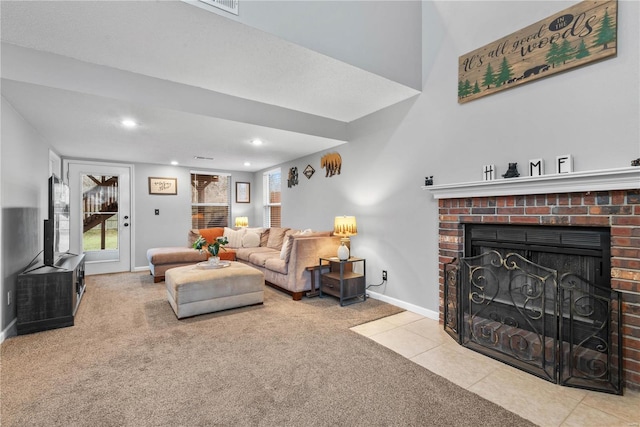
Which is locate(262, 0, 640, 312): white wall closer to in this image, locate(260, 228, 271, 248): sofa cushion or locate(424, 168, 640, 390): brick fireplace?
locate(424, 168, 640, 390): brick fireplace

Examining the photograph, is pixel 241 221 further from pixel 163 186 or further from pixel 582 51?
pixel 582 51

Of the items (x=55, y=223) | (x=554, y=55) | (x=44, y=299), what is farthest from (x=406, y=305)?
(x=55, y=223)

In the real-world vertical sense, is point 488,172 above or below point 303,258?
above

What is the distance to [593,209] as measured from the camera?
2.06 m

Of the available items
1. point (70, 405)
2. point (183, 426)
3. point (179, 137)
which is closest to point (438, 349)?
point (183, 426)

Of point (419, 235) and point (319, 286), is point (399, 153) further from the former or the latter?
point (319, 286)

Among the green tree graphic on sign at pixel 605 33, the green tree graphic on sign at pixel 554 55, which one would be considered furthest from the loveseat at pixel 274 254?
the green tree graphic on sign at pixel 605 33

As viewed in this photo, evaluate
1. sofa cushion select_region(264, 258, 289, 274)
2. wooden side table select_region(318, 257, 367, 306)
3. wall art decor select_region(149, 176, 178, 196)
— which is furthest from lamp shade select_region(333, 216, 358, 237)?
wall art decor select_region(149, 176, 178, 196)

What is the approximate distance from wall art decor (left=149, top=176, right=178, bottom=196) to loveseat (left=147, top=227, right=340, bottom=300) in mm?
1209

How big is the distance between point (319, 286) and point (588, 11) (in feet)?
12.0

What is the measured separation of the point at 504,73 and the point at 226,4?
7.48 ft

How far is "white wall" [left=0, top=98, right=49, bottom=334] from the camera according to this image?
8.78 ft

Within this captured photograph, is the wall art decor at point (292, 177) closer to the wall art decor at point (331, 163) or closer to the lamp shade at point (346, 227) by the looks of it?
the wall art decor at point (331, 163)

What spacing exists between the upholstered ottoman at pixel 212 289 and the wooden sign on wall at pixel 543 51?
2990 millimetres
